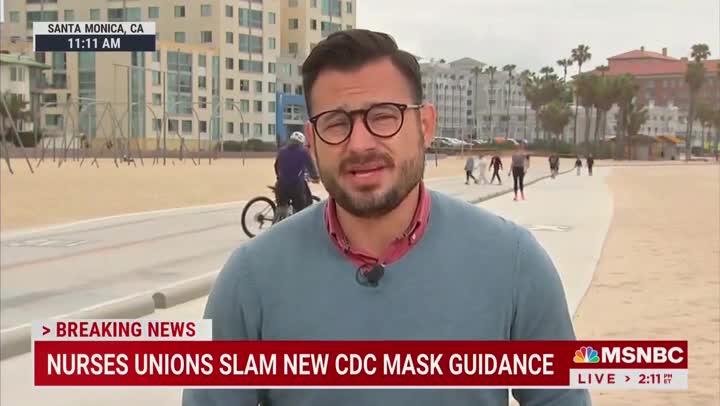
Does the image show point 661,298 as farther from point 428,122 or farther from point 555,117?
point 555,117

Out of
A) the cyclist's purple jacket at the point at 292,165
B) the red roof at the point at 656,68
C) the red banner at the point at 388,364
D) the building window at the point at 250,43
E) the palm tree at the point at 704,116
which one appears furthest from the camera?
the palm tree at the point at 704,116

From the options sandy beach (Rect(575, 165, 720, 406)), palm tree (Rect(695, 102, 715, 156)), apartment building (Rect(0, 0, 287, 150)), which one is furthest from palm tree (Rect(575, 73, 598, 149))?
apartment building (Rect(0, 0, 287, 150))

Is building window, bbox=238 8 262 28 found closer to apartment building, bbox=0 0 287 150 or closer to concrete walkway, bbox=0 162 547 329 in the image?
apartment building, bbox=0 0 287 150

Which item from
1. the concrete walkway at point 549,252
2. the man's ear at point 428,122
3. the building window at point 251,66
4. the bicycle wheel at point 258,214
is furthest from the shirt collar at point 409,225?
the bicycle wheel at point 258,214

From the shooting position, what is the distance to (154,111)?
15.5 feet

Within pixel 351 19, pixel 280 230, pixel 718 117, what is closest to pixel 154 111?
pixel 351 19

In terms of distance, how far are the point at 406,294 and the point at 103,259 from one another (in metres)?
10.2

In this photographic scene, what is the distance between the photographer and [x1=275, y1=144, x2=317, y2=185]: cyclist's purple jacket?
227 inches

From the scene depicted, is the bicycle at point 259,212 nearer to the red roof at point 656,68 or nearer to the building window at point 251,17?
the building window at point 251,17

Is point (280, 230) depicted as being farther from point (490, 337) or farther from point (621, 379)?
point (621, 379)

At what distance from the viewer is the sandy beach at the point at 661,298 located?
6051 mm

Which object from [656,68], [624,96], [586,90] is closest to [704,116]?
[656,68]

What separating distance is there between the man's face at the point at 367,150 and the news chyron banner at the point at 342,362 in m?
0.29

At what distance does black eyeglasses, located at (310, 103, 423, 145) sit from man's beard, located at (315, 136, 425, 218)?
46 mm
